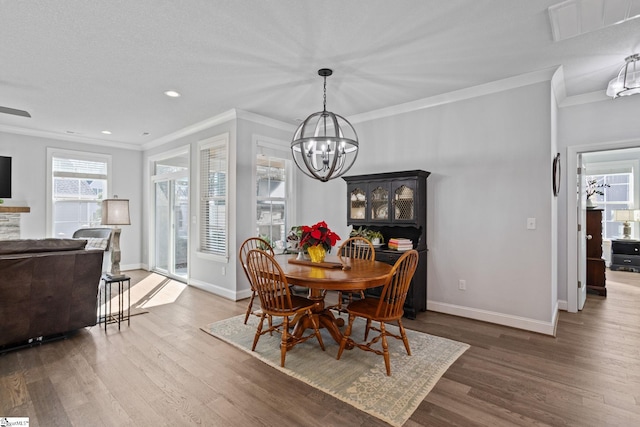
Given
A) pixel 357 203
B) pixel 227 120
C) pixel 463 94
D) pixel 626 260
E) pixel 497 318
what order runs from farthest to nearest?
pixel 626 260
pixel 227 120
pixel 357 203
pixel 463 94
pixel 497 318

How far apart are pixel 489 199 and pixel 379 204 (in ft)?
4.27

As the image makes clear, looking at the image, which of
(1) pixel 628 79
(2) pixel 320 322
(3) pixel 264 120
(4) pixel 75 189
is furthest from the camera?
(4) pixel 75 189

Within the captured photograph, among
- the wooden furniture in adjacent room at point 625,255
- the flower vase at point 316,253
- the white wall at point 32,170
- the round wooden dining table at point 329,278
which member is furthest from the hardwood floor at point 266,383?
the wooden furniture in adjacent room at point 625,255

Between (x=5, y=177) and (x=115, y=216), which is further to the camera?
(x=5, y=177)

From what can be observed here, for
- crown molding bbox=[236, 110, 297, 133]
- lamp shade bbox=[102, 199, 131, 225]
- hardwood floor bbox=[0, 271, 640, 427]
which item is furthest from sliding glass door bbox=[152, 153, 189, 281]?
hardwood floor bbox=[0, 271, 640, 427]

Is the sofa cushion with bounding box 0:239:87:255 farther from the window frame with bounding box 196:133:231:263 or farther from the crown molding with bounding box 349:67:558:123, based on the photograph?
the crown molding with bounding box 349:67:558:123

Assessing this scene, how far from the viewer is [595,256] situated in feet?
16.7

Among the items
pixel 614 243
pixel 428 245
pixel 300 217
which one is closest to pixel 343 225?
pixel 300 217

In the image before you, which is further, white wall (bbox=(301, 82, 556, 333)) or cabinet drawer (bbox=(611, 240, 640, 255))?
cabinet drawer (bbox=(611, 240, 640, 255))

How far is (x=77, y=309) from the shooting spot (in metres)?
3.22

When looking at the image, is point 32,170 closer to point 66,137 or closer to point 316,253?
point 66,137

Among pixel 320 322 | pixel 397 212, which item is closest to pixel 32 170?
pixel 320 322

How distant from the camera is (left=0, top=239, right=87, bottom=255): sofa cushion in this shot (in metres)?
2.87

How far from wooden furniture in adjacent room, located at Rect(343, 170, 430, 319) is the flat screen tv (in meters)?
5.64
